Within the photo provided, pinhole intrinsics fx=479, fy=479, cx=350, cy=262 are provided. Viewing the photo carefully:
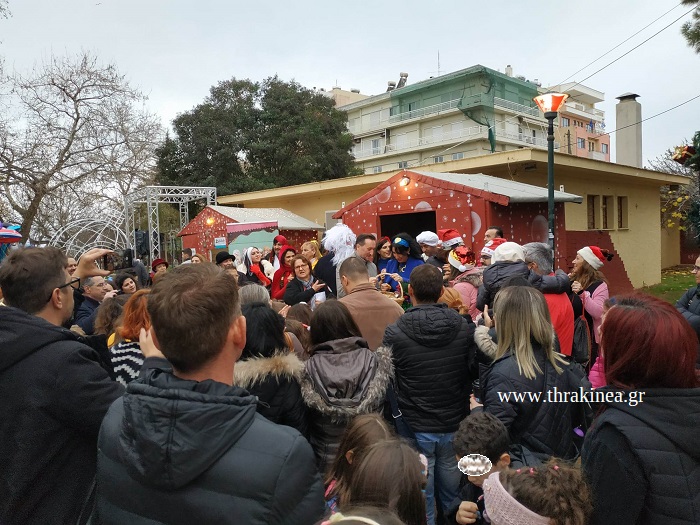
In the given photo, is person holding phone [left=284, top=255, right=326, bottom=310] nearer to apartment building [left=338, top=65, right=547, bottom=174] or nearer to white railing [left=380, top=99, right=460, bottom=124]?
apartment building [left=338, top=65, right=547, bottom=174]

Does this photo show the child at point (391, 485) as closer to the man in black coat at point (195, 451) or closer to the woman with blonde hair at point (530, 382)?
the man in black coat at point (195, 451)

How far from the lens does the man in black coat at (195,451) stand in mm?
1139

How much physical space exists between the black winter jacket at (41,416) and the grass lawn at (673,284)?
1308 cm

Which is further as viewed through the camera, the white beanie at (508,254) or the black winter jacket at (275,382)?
the white beanie at (508,254)

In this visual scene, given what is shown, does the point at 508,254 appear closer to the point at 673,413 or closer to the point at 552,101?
the point at 673,413

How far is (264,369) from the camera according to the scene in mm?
2408

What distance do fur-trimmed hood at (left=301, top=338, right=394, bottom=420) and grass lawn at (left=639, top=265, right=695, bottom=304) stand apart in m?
11.6

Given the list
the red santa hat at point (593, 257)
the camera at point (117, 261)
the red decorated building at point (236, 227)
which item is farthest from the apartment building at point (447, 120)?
Result: the red santa hat at point (593, 257)

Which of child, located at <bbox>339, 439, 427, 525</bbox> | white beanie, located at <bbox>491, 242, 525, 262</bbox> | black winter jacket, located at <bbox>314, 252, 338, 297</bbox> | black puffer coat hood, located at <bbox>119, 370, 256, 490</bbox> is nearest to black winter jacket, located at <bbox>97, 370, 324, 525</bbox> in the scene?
black puffer coat hood, located at <bbox>119, 370, 256, 490</bbox>

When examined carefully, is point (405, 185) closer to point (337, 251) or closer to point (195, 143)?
point (337, 251)

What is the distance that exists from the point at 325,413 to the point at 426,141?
4745cm

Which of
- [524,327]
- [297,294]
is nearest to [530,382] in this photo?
[524,327]

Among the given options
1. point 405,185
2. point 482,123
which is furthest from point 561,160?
point 482,123

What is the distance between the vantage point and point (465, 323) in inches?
128
